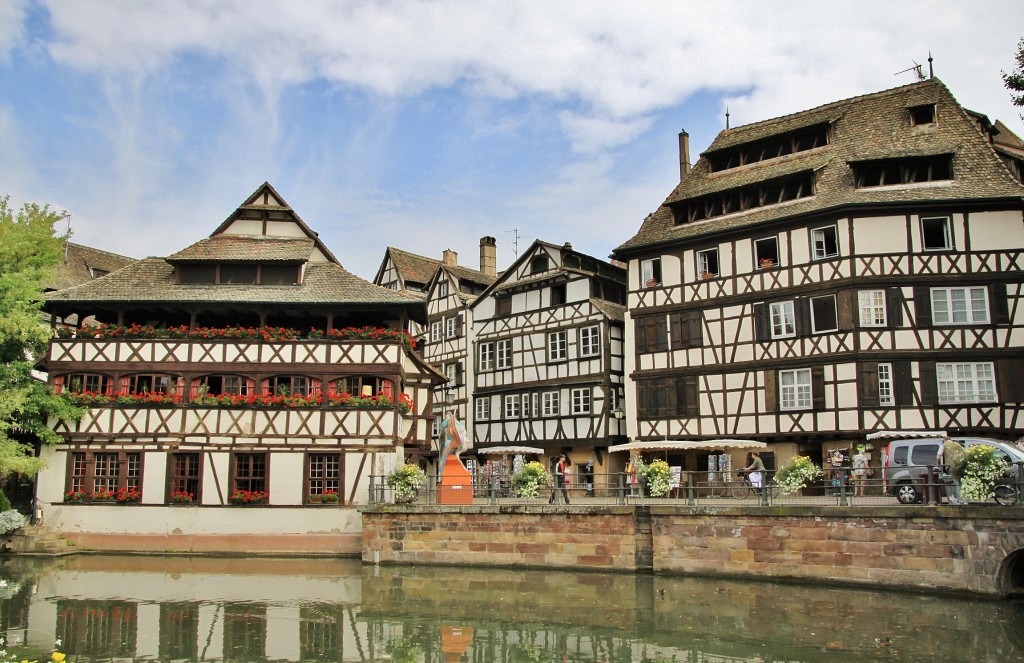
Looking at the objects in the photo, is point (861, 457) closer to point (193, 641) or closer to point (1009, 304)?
point (1009, 304)

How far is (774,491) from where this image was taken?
26.6m

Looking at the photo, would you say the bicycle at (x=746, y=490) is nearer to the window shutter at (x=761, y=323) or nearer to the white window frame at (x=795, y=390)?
the white window frame at (x=795, y=390)

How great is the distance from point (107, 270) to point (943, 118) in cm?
3847

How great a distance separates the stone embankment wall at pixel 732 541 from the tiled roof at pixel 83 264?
22382mm

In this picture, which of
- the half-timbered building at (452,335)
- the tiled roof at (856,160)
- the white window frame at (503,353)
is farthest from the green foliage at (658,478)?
the half-timbered building at (452,335)

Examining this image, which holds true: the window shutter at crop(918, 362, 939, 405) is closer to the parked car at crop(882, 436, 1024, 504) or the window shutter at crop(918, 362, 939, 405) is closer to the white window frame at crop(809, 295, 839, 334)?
the white window frame at crop(809, 295, 839, 334)

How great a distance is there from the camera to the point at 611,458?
40.0 metres

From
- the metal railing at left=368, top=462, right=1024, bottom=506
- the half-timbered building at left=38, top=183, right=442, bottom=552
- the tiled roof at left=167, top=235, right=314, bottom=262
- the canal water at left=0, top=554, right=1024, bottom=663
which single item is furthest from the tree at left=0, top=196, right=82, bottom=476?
the metal railing at left=368, top=462, right=1024, bottom=506

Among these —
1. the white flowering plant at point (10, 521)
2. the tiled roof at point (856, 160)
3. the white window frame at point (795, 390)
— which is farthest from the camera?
the white window frame at point (795, 390)

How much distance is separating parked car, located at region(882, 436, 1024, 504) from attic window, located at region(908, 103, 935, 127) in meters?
15.1

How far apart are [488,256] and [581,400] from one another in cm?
1679

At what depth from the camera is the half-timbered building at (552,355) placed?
1582 inches

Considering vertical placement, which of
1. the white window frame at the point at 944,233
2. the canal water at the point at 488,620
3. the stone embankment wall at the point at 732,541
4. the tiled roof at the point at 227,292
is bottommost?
the canal water at the point at 488,620

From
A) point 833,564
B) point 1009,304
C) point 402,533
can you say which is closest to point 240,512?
point 402,533
